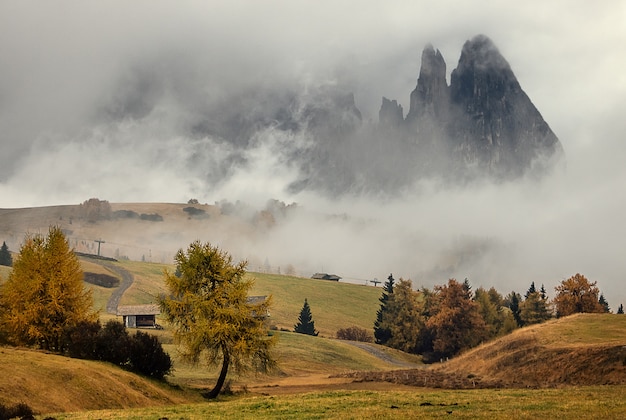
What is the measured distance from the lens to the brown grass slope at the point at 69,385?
3156cm

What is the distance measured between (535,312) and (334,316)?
62.6 metres

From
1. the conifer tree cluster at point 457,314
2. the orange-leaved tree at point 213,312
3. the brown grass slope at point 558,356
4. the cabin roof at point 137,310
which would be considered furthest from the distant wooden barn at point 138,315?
the orange-leaved tree at point 213,312

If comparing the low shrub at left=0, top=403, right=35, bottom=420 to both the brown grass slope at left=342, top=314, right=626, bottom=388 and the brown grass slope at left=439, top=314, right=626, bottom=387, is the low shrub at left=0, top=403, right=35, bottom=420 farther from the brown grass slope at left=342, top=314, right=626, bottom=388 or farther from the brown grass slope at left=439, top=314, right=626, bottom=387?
the brown grass slope at left=439, top=314, right=626, bottom=387

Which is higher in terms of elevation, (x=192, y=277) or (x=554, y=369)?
(x=192, y=277)

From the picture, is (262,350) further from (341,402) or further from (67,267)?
(67,267)

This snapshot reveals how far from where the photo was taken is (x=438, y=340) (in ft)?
378

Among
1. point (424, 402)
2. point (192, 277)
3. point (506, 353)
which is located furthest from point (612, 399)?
point (506, 353)

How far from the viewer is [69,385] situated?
35188 mm

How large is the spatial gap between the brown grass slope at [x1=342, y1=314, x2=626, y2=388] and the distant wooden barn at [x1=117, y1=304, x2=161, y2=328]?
56.7m

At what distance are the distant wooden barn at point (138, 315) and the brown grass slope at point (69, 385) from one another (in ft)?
229

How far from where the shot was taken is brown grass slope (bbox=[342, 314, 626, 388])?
166 feet

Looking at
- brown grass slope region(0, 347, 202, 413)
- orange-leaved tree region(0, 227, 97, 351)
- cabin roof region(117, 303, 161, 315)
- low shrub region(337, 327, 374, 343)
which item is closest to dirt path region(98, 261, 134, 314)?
cabin roof region(117, 303, 161, 315)

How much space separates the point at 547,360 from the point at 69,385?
154ft

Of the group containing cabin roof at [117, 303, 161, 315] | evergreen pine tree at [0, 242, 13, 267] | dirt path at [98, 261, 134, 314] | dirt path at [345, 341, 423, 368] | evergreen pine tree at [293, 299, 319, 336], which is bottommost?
dirt path at [345, 341, 423, 368]
